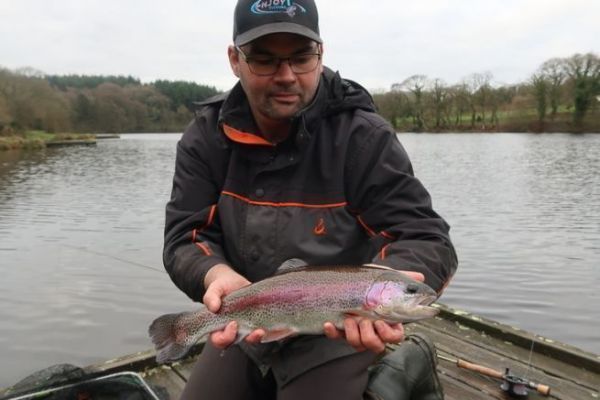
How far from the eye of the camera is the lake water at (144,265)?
8.02 metres

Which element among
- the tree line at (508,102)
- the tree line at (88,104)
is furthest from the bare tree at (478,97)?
the tree line at (88,104)

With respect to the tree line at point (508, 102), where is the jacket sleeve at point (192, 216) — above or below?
below

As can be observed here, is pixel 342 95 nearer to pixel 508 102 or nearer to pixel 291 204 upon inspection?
pixel 291 204

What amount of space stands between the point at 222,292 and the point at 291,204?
23.5 inches

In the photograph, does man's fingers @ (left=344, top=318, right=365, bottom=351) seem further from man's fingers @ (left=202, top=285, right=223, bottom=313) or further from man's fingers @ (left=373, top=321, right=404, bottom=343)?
man's fingers @ (left=202, top=285, right=223, bottom=313)

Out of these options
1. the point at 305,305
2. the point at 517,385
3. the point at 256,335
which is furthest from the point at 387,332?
the point at 517,385

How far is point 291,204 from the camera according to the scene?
299 cm

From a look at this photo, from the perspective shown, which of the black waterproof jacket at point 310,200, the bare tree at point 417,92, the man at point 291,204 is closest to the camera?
the man at point 291,204

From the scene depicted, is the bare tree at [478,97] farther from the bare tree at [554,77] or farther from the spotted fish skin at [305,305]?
the spotted fish skin at [305,305]

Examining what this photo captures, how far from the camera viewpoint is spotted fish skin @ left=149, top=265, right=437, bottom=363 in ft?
7.77

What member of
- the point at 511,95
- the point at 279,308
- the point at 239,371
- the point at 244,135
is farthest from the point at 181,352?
the point at 511,95

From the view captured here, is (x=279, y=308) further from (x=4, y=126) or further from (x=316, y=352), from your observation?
(x=4, y=126)

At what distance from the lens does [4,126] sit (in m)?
61.4

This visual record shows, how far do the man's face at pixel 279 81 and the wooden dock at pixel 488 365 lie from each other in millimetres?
2260
